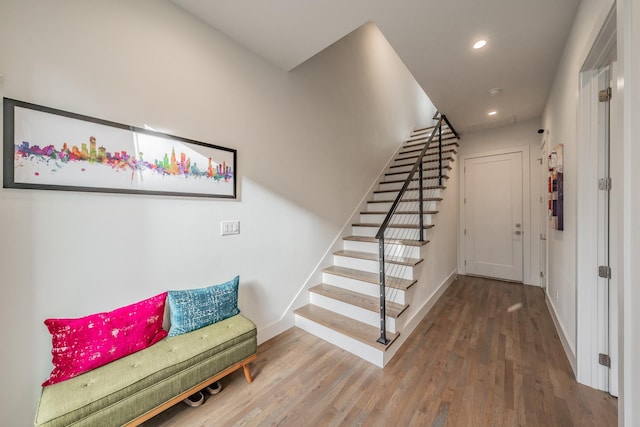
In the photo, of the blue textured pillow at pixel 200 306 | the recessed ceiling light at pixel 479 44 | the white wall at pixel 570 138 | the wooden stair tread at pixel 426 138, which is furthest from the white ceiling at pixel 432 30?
the blue textured pillow at pixel 200 306

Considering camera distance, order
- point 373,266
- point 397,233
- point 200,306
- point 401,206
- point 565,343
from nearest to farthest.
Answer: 1. point 200,306
2. point 565,343
3. point 373,266
4. point 397,233
5. point 401,206

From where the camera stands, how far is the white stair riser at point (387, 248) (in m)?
2.71

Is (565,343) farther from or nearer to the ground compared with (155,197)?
nearer to the ground

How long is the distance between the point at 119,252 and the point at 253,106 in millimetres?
1612

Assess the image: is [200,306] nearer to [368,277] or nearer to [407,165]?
[368,277]

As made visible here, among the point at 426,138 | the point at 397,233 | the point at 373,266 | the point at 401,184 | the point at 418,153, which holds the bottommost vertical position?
the point at 373,266

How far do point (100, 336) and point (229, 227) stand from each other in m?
1.04

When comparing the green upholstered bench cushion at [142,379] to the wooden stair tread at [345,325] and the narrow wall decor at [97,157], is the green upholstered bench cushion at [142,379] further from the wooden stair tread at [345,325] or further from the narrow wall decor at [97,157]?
the narrow wall decor at [97,157]

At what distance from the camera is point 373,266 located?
2.81m

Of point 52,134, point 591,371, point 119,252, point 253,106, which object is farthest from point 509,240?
point 52,134

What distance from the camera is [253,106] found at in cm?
224

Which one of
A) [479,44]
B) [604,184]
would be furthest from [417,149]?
[604,184]

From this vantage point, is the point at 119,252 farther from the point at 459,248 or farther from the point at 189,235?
the point at 459,248

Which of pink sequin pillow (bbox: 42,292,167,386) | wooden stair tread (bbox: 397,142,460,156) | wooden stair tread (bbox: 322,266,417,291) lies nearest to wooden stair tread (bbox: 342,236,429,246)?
wooden stair tread (bbox: 322,266,417,291)
